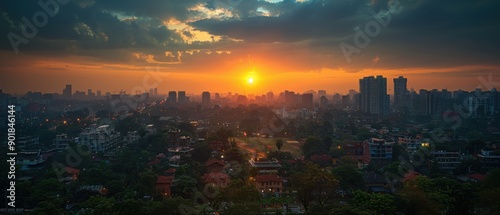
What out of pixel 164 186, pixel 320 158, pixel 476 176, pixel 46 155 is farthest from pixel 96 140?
pixel 476 176

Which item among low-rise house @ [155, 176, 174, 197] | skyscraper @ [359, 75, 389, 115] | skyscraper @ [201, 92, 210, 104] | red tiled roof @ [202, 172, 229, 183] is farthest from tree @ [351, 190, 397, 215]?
skyscraper @ [201, 92, 210, 104]

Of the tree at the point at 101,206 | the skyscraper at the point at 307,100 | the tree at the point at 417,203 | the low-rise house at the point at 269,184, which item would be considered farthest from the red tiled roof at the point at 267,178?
the skyscraper at the point at 307,100

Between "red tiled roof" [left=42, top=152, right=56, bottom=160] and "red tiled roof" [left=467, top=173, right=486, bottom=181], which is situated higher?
"red tiled roof" [left=42, top=152, right=56, bottom=160]

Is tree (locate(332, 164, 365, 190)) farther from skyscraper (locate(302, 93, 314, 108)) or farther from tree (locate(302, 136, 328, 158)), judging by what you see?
skyscraper (locate(302, 93, 314, 108))

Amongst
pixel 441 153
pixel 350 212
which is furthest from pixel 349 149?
pixel 350 212

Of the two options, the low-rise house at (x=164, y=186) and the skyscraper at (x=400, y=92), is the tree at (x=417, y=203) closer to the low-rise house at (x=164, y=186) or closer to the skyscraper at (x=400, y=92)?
the low-rise house at (x=164, y=186)
